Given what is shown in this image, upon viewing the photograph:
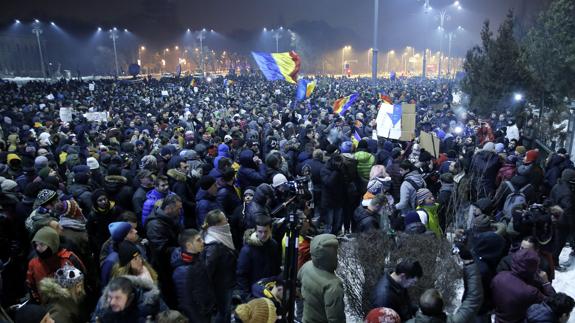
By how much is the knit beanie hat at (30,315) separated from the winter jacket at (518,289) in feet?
12.4

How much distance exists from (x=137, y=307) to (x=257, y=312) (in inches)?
39.0

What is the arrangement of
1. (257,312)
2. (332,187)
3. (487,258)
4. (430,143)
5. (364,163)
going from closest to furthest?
1. (257,312)
2. (487,258)
3. (332,187)
4. (364,163)
5. (430,143)

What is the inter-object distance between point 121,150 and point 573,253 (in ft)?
31.7

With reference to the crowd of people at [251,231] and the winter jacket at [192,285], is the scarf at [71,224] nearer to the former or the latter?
the crowd of people at [251,231]

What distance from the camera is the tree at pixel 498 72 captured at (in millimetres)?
17828

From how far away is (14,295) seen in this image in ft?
17.9

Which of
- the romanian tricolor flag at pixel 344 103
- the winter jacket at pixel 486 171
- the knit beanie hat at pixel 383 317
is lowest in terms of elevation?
the winter jacket at pixel 486 171

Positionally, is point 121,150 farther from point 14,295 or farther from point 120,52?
point 120,52

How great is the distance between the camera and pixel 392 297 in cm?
379

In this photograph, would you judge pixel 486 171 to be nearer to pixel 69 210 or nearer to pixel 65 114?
pixel 69 210

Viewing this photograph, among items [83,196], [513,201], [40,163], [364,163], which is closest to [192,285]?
[83,196]

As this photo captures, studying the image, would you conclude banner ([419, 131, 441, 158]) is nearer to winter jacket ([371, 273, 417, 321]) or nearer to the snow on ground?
the snow on ground

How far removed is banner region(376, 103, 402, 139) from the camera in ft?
38.4

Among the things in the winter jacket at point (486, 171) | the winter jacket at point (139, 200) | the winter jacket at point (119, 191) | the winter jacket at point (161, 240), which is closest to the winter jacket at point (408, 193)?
the winter jacket at point (486, 171)
